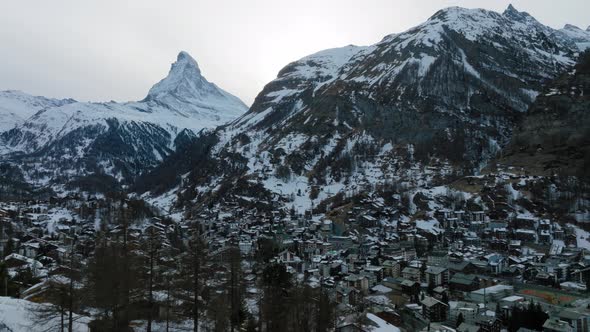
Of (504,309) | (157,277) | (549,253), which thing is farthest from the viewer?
(549,253)

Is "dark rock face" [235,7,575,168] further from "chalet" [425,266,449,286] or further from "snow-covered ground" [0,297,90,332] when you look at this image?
"snow-covered ground" [0,297,90,332]

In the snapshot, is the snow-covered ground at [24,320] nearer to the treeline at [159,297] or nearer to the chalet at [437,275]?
the treeline at [159,297]

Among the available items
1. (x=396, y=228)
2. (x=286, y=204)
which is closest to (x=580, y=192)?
(x=396, y=228)

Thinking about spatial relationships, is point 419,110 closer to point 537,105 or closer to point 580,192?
point 537,105

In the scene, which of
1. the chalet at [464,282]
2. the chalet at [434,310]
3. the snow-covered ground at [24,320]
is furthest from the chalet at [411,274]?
the snow-covered ground at [24,320]

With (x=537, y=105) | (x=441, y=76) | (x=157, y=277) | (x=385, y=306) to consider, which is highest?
(x=441, y=76)

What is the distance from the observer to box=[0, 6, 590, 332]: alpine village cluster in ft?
73.3

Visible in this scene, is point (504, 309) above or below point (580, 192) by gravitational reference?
Result: below

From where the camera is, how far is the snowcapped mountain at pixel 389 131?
13575cm

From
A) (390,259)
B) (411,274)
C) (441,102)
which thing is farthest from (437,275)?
(441,102)

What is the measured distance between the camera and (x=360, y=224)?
9238 centimetres

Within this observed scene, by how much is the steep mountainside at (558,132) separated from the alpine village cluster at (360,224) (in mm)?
603

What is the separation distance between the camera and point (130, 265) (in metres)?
20.7

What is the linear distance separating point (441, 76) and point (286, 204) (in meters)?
100
